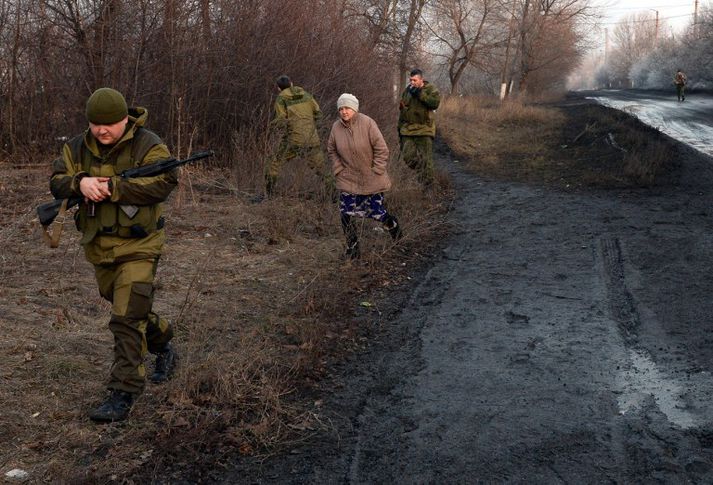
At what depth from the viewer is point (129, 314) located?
13.4ft

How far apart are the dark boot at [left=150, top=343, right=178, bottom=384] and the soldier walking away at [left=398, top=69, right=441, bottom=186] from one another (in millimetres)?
6543

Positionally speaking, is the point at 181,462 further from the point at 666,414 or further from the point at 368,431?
the point at 666,414

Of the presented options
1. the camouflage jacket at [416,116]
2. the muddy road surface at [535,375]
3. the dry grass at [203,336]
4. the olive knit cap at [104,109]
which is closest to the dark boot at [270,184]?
the dry grass at [203,336]

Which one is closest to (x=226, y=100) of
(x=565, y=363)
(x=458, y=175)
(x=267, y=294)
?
(x=458, y=175)

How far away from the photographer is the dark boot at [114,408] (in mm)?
4008

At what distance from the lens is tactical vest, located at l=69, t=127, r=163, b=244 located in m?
4.03

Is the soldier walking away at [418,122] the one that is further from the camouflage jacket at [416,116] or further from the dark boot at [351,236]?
the dark boot at [351,236]

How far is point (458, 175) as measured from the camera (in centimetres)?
1446

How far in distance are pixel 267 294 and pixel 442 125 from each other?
1753cm

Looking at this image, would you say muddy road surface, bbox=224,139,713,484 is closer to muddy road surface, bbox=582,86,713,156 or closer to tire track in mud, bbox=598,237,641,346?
tire track in mud, bbox=598,237,641,346

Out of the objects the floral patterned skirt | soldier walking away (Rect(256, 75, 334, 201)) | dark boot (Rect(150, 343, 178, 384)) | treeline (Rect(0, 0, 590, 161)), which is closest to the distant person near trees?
soldier walking away (Rect(256, 75, 334, 201))

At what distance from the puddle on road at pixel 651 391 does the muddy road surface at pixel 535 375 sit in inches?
0.5

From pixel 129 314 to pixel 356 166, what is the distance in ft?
12.2

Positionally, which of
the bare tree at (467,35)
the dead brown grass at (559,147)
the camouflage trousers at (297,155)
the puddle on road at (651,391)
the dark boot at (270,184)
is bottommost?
the puddle on road at (651,391)
